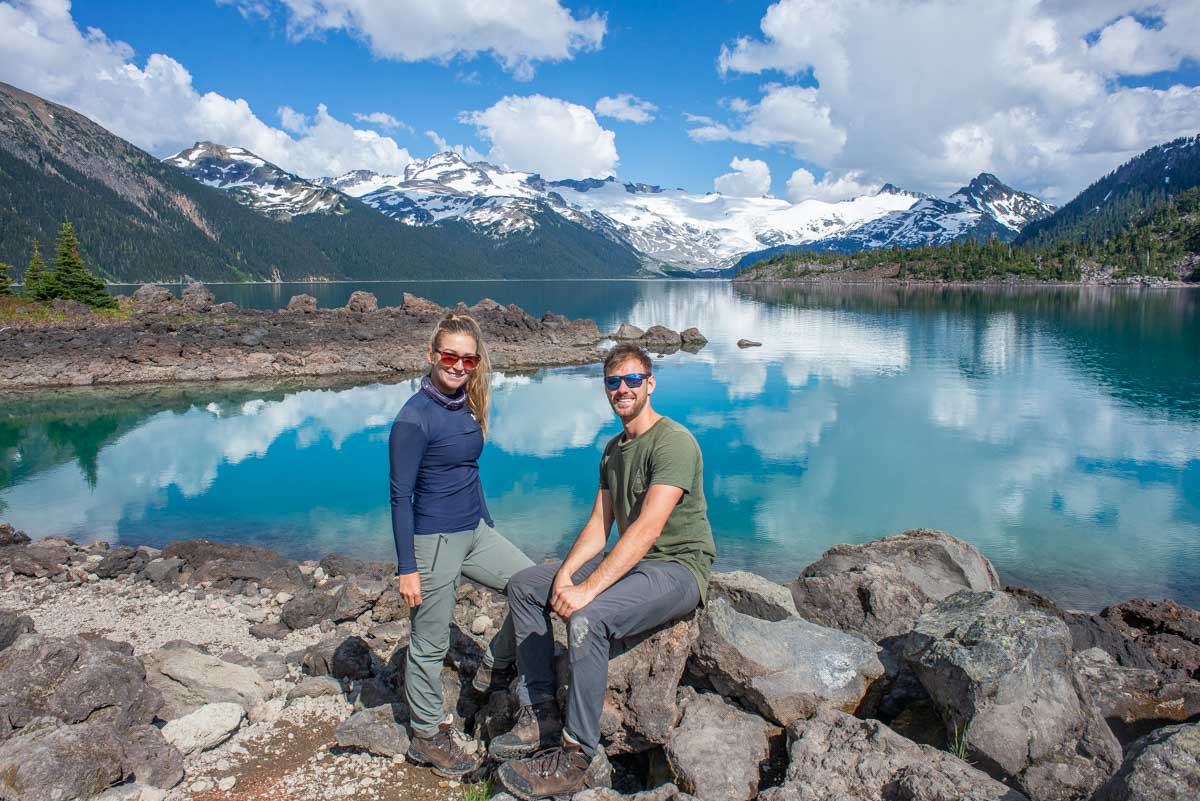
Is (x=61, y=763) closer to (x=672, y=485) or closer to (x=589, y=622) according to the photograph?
(x=589, y=622)

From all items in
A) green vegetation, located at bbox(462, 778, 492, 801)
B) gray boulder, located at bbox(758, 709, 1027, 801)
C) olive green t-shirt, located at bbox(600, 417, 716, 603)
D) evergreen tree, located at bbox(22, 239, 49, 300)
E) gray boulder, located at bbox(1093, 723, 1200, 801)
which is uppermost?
evergreen tree, located at bbox(22, 239, 49, 300)

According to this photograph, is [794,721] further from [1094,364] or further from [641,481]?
[1094,364]

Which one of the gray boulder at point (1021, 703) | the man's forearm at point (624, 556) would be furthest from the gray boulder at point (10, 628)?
the gray boulder at point (1021, 703)

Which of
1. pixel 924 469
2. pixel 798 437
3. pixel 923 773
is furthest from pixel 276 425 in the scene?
pixel 923 773

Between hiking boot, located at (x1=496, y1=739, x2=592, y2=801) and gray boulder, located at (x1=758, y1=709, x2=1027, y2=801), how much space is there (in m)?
1.24

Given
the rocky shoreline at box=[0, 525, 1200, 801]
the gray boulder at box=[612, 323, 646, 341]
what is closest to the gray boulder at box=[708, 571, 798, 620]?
the rocky shoreline at box=[0, 525, 1200, 801]

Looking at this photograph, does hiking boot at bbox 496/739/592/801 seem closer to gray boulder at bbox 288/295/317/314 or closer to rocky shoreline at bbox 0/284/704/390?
rocky shoreline at bbox 0/284/704/390

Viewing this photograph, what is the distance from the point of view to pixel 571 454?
86.1 ft

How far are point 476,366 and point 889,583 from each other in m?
4.93

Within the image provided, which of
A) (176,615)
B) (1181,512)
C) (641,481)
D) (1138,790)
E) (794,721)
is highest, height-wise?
(641,481)

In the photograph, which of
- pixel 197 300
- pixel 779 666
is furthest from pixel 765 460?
pixel 197 300

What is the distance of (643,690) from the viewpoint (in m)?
5.59

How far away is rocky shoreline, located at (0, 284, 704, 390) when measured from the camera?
41469 millimetres

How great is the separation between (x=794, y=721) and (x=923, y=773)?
1.20m
